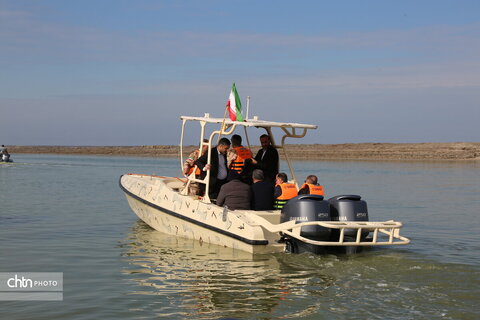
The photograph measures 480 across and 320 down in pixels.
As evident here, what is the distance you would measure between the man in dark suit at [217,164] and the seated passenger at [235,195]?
66 cm

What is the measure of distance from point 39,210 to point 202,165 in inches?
276

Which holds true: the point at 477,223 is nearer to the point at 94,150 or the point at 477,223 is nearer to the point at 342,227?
the point at 342,227

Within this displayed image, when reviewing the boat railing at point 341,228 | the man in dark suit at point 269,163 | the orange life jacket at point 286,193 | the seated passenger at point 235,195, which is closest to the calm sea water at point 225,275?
the boat railing at point 341,228

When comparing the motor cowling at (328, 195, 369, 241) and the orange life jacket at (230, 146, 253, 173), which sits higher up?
the orange life jacket at (230, 146, 253, 173)

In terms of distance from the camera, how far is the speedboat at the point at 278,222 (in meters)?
8.55

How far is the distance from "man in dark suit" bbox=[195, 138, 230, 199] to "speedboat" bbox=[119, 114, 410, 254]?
0.16 metres

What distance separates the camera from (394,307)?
254 inches

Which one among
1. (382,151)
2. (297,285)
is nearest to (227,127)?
(297,285)

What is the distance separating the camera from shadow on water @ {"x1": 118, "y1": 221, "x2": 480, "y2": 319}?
6414 mm

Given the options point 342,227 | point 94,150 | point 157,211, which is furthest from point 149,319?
point 94,150

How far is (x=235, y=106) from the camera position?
983cm

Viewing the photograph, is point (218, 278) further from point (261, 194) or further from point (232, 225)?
point (261, 194)

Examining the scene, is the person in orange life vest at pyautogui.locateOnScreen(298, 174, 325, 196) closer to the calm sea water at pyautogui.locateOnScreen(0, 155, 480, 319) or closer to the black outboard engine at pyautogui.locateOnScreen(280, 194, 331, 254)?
the black outboard engine at pyautogui.locateOnScreen(280, 194, 331, 254)

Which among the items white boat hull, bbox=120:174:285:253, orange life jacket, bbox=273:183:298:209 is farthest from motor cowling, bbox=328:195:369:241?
white boat hull, bbox=120:174:285:253
